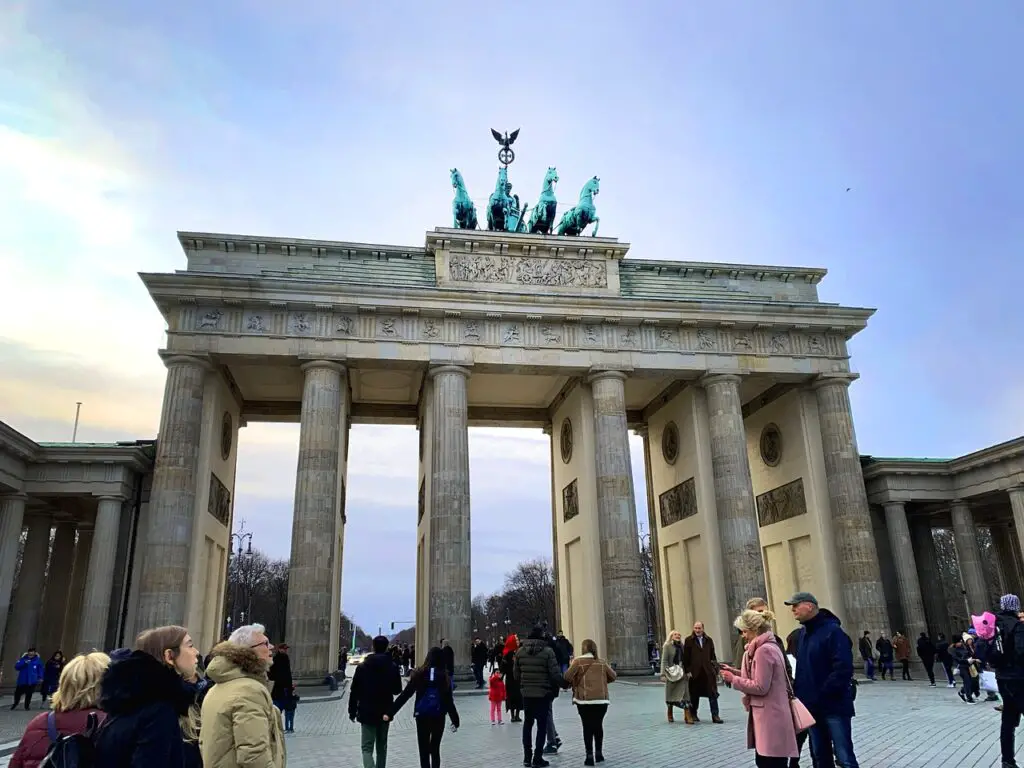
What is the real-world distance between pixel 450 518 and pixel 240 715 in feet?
71.1

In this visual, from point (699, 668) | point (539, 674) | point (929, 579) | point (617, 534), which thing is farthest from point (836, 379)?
point (539, 674)

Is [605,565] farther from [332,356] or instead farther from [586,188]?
[586,188]

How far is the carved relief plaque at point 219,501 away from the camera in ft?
90.7

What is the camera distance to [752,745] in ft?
19.8

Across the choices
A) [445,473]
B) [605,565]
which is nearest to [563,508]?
[605,565]

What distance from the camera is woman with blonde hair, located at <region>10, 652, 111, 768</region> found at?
3.58 metres

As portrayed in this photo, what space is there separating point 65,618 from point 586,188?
27026mm

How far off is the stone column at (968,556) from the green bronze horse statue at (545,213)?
20.6 metres

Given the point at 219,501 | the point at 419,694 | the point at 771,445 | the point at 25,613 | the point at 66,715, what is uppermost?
the point at 771,445

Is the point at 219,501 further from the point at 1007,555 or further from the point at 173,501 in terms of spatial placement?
the point at 1007,555

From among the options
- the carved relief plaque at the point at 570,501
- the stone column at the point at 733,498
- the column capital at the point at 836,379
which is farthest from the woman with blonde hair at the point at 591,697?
the column capital at the point at 836,379

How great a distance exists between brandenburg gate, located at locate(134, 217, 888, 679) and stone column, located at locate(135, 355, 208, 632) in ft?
0.23

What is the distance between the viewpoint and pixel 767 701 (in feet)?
19.2

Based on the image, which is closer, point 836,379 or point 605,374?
point 605,374
